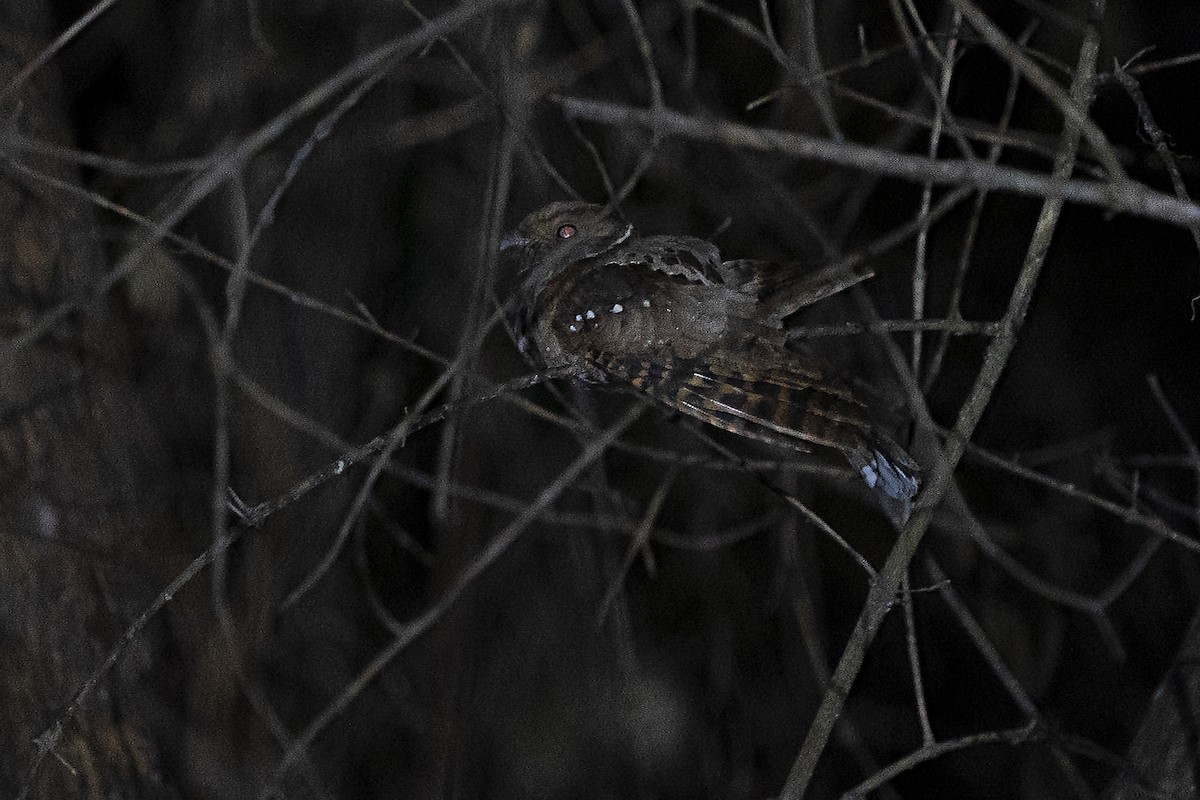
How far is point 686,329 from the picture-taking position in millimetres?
2762

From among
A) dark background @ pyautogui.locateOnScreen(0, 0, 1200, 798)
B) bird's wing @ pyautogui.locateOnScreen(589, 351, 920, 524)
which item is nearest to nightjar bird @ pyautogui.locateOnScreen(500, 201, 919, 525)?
bird's wing @ pyautogui.locateOnScreen(589, 351, 920, 524)

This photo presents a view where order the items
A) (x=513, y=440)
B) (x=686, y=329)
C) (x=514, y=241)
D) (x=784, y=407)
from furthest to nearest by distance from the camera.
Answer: (x=513, y=440) → (x=514, y=241) → (x=686, y=329) → (x=784, y=407)

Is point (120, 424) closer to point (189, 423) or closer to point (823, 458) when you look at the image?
Answer: point (189, 423)

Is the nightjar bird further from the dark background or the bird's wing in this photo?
the dark background

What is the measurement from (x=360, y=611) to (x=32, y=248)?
199 cm

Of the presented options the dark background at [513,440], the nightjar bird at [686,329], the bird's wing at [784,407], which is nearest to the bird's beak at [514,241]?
the nightjar bird at [686,329]

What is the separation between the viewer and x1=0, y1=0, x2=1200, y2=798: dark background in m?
2.51

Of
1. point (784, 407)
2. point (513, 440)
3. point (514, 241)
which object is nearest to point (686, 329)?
point (784, 407)

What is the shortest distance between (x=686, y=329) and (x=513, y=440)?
1.66m

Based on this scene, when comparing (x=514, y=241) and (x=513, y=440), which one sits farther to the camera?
(x=513, y=440)

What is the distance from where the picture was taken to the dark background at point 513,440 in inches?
98.7

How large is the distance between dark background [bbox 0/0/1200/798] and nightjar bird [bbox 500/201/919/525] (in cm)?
15

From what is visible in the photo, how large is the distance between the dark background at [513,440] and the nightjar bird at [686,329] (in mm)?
146

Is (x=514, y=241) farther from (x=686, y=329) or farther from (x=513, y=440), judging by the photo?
(x=513, y=440)
